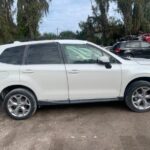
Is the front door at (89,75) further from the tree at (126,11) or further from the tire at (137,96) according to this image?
the tree at (126,11)

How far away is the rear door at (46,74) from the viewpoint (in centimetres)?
702

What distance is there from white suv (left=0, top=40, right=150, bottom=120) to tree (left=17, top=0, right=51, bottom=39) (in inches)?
793

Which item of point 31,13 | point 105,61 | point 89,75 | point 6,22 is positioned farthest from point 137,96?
point 6,22

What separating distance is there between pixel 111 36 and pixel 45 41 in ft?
111

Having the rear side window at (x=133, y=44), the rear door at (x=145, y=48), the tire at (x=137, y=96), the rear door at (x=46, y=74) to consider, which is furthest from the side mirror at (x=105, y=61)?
the rear side window at (x=133, y=44)

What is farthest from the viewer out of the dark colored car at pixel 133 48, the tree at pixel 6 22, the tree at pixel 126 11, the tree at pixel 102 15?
the tree at pixel 102 15

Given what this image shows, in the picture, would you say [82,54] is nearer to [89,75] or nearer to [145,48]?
[89,75]

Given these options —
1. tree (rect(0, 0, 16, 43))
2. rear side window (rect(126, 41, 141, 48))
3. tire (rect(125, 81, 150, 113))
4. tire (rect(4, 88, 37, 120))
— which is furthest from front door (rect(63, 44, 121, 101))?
tree (rect(0, 0, 16, 43))

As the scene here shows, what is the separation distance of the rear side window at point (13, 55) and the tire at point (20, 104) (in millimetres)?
660

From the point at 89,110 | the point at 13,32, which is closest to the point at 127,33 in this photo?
the point at 13,32

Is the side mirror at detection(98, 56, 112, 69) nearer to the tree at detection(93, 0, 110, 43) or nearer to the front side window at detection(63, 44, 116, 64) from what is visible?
the front side window at detection(63, 44, 116, 64)

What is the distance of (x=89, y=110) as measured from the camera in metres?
7.56

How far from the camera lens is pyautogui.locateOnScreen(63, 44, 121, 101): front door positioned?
7.04m

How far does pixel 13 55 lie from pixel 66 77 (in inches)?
52.5
